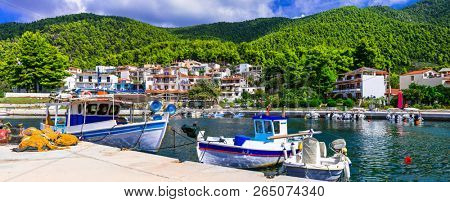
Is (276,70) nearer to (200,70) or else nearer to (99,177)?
(200,70)

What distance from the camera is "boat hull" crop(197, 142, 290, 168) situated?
17.8m

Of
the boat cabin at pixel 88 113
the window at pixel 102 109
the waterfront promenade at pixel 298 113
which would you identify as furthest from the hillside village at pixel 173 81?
the window at pixel 102 109

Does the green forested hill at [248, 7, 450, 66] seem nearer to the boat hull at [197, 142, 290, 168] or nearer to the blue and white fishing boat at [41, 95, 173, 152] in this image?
the blue and white fishing boat at [41, 95, 173, 152]

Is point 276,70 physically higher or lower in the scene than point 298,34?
lower

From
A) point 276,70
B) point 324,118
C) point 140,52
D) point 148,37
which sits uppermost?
point 148,37

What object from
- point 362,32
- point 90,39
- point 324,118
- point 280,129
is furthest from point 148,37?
point 280,129

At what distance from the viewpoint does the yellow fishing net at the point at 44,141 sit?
1508 cm

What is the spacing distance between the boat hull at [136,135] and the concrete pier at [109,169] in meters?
6.38

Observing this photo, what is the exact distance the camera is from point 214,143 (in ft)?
60.2

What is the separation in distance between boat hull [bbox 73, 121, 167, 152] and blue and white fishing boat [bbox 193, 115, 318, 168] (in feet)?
10.1

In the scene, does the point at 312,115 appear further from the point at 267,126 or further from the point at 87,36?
the point at 87,36

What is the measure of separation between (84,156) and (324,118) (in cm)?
6035

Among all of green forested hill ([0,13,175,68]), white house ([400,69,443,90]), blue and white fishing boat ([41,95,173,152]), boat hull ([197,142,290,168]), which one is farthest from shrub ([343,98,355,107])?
green forested hill ([0,13,175,68])

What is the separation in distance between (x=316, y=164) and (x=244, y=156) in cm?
423
